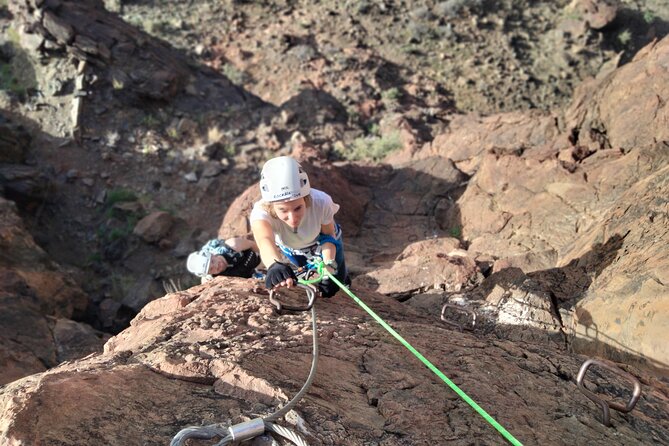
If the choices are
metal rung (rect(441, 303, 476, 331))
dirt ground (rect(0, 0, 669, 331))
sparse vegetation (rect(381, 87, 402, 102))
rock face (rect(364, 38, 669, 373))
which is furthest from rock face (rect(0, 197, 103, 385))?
sparse vegetation (rect(381, 87, 402, 102))

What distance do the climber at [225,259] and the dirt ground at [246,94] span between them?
419 centimetres

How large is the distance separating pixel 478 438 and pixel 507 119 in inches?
328

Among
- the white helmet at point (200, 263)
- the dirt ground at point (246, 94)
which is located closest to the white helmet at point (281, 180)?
the white helmet at point (200, 263)

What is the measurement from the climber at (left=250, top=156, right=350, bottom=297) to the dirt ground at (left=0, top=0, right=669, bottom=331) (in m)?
5.03

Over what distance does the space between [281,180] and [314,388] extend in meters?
1.36

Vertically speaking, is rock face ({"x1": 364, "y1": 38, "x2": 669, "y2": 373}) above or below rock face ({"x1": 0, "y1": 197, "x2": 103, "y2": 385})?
above

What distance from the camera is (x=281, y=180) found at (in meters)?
3.39

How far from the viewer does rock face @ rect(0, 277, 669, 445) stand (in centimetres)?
211

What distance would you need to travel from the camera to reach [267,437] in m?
2.05

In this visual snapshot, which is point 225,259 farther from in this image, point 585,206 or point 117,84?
point 117,84

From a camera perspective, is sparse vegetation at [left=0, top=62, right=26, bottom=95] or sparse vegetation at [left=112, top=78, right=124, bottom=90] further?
sparse vegetation at [left=112, top=78, right=124, bottom=90]

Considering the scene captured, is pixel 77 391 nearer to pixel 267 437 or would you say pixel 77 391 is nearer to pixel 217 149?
pixel 267 437

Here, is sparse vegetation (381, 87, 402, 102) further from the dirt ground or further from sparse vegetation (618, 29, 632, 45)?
sparse vegetation (618, 29, 632, 45)

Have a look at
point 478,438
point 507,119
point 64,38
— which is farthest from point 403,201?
point 64,38
